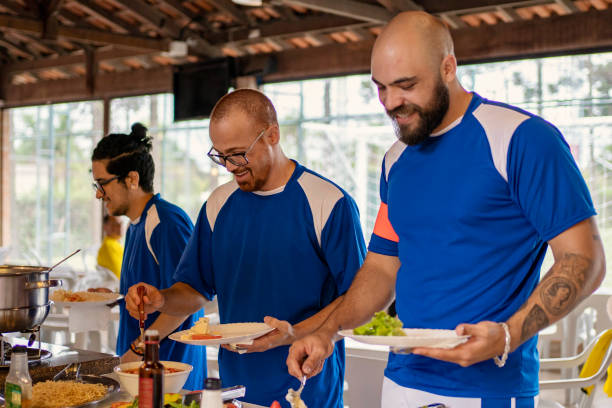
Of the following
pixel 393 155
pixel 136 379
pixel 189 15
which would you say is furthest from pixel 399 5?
pixel 136 379

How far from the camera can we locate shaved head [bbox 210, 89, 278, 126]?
255cm

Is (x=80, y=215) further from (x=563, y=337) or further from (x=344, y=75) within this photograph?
(x=563, y=337)

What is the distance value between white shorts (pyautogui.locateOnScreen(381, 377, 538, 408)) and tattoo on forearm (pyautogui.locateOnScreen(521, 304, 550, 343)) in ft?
0.82

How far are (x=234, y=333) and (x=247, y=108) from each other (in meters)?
0.75

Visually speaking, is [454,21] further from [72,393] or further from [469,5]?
[72,393]

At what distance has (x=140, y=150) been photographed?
3357 millimetres

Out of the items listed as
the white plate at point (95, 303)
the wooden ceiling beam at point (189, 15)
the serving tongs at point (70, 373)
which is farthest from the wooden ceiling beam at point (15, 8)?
the serving tongs at point (70, 373)

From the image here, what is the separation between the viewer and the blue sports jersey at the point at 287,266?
2498 millimetres

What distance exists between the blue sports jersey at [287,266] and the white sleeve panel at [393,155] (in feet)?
1.39

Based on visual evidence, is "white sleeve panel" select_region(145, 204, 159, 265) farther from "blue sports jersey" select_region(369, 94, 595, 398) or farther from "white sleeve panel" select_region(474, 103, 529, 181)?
"white sleeve panel" select_region(474, 103, 529, 181)

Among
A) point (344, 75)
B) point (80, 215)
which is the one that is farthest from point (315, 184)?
point (80, 215)

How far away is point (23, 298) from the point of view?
2.40 meters

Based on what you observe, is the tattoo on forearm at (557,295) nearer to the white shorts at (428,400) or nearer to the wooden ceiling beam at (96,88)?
the white shorts at (428,400)

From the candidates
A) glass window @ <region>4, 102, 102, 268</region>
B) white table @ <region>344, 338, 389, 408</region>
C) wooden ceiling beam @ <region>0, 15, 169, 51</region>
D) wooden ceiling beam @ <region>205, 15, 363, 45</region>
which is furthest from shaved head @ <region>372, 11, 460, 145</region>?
glass window @ <region>4, 102, 102, 268</region>
